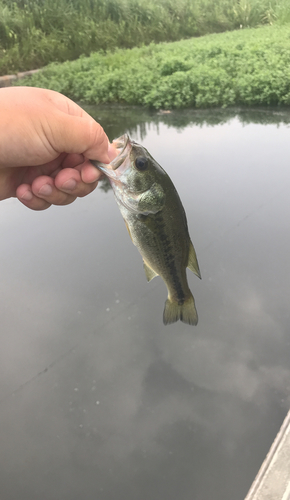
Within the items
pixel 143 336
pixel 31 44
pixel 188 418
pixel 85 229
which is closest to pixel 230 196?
pixel 85 229

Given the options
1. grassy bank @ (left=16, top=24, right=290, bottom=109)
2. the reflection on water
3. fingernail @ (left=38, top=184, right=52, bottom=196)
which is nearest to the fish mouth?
fingernail @ (left=38, top=184, right=52, bottom=196)

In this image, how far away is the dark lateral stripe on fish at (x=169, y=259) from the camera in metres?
1.21

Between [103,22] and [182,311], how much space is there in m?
→ 10.7

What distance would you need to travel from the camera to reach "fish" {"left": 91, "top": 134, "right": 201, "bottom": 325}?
1184 millimetres

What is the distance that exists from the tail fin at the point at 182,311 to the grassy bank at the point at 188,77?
4.63 m

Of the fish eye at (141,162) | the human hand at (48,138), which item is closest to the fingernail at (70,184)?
the human hand at (48,138)

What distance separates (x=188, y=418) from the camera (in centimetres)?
203

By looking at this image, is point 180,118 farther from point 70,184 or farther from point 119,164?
point 119,164

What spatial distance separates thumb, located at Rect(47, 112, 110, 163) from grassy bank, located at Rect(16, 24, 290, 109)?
4524mm

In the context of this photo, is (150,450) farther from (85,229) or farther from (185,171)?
(185,171)

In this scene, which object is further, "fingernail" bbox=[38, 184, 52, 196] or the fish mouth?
"fingernail" bbox=[38, 184, 52, 196]

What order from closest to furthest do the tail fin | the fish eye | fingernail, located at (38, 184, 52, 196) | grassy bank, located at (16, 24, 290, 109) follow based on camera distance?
the fish eye, the tail fin, fingernail, located at (38, 184, 52, 196), grassy bank, located at (16, 24, 290, 109)

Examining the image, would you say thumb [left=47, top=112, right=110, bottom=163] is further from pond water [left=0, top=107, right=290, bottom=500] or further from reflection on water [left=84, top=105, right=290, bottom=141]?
reflection on water [left=84, top=105, right=290, bottom=141]

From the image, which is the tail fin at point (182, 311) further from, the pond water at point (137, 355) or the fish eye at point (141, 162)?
the pond water at point (137, 355)
